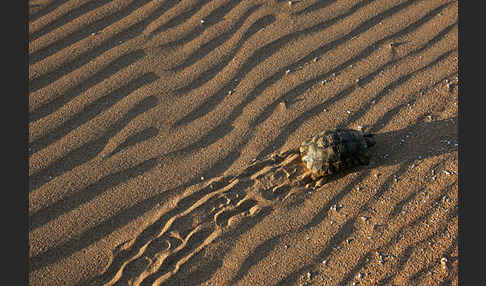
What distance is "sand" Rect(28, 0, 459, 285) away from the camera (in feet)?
11.6

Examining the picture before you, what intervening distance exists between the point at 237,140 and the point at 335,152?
3.14 ft

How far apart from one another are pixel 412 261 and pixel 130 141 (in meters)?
2.81

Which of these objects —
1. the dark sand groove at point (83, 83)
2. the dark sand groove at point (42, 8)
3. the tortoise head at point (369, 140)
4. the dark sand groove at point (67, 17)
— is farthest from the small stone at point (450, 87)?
the dark sand groove at point (42, 8)

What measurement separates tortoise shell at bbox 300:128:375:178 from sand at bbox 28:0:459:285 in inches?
6.2

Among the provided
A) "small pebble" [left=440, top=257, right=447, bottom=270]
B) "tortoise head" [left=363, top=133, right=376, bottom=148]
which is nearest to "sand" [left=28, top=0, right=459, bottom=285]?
"small pebble" [left=440, top=257, right=447, bottom=270]

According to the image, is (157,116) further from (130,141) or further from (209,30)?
(209,30)

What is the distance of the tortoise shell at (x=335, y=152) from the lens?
3.68 meters

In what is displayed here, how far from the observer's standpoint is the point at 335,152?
12.1ft

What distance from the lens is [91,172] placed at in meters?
3.88

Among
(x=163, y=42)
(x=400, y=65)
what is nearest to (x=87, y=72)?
(x=163, y=42)

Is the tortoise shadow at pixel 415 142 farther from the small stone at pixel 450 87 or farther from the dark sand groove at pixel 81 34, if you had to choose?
the dark sand groove at pixel 81 34

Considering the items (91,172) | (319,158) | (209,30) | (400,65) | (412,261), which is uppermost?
(209,30)

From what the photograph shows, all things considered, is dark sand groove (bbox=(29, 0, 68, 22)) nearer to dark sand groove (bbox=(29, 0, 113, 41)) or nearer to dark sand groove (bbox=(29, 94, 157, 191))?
dark sand groove (bbox=(29, 0, 113, 41))

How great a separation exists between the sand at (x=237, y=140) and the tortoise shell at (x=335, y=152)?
0.16 meters
